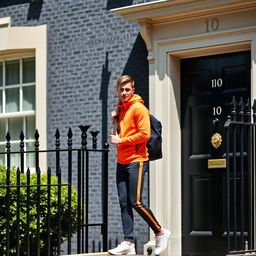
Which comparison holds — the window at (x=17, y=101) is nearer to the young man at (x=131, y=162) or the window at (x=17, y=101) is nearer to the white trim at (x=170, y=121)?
the white trim at (x=170, y=121)

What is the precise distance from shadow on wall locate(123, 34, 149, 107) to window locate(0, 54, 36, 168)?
1.82 m

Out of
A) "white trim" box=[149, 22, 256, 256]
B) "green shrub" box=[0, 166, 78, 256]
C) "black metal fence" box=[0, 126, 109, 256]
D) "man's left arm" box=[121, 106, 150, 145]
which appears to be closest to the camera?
"man's left arm" box=[121, 106, 150, 145]

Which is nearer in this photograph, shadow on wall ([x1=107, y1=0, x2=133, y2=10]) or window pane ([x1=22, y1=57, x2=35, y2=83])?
shadow on wall ([x1=107, y1=0, x2=133, y2=10])

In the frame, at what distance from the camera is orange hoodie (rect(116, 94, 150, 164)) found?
858 centimetres

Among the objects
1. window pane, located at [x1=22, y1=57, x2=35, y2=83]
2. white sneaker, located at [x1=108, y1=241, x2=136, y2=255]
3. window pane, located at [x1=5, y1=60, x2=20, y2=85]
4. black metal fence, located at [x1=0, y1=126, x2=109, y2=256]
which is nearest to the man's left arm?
black metal fence, located at [x1=0, y1=126, x2=109, y2=256]

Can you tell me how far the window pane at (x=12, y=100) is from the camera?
12449 mm

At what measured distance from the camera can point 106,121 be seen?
447 inches

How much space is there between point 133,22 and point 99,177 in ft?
7.14

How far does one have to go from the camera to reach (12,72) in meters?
12.5

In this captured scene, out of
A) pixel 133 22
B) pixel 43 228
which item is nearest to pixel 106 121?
pixel 133 22

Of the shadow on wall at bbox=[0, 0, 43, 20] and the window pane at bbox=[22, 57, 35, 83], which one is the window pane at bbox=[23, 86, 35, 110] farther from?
the shadow on wall at bbox=[0, 0, 43, 20]

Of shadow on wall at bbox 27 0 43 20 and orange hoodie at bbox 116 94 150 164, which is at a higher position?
shadow on wall at bbox 27 0 43 20

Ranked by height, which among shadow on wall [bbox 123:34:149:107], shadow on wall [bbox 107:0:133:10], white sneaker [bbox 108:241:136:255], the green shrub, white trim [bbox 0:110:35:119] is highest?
shadow on wall [bbox 107:0:133:10]

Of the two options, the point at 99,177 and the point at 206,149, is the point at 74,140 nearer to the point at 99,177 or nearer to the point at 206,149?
the point at 99,177
